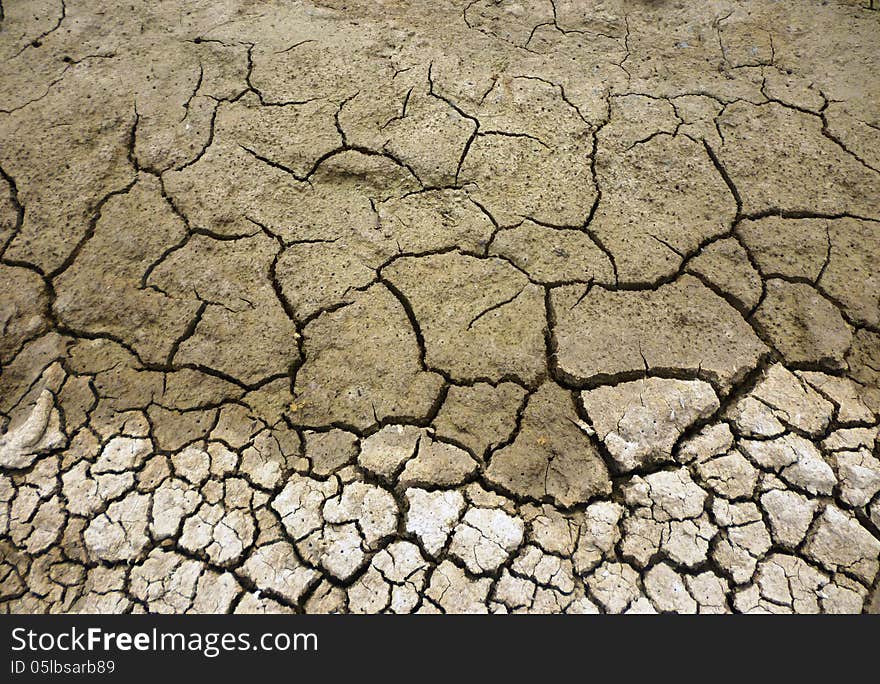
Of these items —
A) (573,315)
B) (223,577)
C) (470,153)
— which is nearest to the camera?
(223,577)

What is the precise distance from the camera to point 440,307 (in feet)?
7.33

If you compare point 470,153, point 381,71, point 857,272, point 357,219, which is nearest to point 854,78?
point 857,272

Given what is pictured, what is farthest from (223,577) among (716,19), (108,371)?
(716,19)

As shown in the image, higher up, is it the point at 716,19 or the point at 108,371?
the point at 716,19

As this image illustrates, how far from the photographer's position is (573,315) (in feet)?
7.24

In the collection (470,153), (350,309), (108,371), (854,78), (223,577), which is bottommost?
(223,577)

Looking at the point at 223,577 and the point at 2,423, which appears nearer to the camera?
the point at 223,577

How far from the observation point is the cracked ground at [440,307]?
182cm

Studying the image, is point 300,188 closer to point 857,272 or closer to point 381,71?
point 381,71

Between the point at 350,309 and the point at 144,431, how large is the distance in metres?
0.81

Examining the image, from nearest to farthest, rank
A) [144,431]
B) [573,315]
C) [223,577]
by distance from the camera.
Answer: [223,577] → [144,431] → [573,315]

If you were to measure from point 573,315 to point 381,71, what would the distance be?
59.0 inches

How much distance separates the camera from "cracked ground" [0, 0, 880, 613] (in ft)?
5.98

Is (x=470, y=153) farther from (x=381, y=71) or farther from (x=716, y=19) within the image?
(x=716, y=19)
